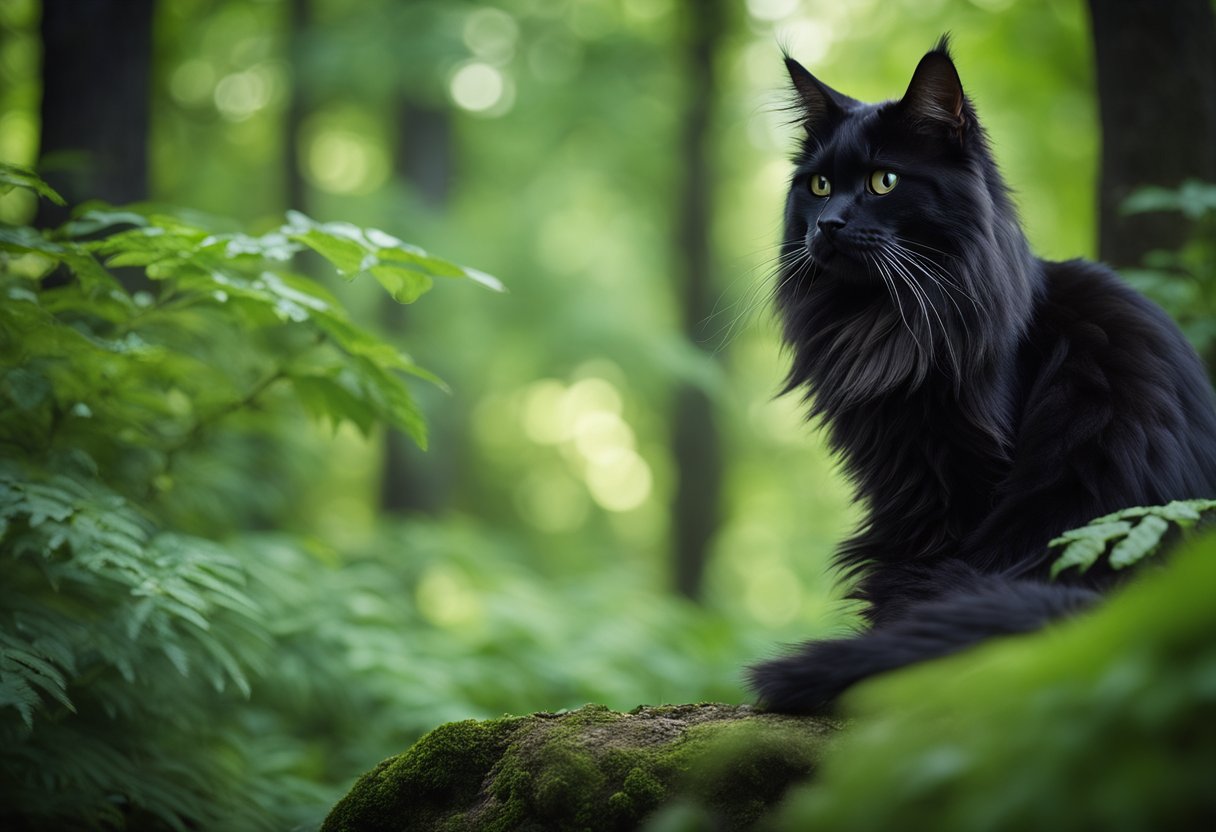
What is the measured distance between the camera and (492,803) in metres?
1.68

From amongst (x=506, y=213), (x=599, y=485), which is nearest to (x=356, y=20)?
(x=506, y=213)

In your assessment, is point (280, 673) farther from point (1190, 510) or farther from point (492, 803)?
point (1190, 510)

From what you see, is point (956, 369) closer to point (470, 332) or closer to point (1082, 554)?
point (1082, 554)

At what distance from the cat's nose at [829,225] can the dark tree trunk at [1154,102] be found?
5.89 ft

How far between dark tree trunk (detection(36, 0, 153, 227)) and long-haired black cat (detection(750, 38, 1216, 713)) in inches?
108

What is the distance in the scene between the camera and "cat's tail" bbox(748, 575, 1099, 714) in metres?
1.45

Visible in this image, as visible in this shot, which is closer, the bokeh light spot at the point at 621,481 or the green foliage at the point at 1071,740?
the green foliage at the point at 1071,740

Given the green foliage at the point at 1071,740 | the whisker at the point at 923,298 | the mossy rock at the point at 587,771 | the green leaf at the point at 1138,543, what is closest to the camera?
the green foliage at the point at 1071,740

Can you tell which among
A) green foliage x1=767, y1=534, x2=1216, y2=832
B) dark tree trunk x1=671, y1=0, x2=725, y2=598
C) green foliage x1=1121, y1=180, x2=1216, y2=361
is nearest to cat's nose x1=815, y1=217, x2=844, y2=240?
green foliage x1=1121, y1=180, x2=1216, y2=361

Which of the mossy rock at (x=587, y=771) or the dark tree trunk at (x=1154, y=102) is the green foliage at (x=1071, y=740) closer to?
the mossy rock at (x=587, y=771)

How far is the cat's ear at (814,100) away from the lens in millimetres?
2500

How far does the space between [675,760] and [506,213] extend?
6.62 metres

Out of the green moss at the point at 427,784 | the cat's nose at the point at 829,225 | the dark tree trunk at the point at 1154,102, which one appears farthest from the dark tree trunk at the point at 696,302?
the green moss at the point at 427,784

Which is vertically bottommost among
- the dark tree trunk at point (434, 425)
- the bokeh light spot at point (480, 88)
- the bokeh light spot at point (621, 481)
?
the bokeh light spot at point (621, 481)
